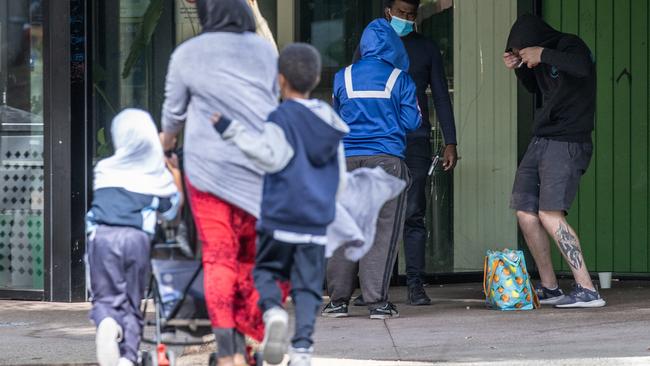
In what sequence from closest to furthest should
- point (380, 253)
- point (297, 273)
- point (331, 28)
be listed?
point (297, 273) → point (380, 253) → point (331, 28)

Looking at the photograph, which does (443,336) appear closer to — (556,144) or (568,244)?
(568,244)

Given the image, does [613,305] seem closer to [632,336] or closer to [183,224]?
[632,336]

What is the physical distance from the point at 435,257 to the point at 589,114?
87.8 inches

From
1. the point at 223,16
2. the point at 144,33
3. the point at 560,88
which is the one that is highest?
the point at 144,33

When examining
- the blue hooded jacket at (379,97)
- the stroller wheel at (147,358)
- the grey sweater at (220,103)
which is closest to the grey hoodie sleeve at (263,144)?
the grey sweater at (220,103)

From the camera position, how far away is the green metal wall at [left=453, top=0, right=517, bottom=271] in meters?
11.2

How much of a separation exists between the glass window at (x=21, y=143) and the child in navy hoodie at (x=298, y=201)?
461 cm

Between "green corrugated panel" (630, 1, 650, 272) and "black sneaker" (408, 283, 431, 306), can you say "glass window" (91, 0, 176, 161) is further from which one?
"green corrugated panel" (630, 1, 650, 272)

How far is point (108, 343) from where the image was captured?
626 cm

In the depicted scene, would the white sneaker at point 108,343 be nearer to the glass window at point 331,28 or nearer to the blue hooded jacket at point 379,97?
the blue hooded jacket at point 379,97

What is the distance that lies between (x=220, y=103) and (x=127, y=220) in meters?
0.89

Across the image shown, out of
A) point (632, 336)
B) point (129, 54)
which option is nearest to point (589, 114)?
point (632, 336)

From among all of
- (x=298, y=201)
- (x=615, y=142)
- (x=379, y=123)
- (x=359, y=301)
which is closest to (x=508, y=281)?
(x=359, y=301)

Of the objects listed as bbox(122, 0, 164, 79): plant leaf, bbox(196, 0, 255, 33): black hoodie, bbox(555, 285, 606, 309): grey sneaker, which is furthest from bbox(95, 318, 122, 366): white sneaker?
bbox(122, 0, 164, 79): plant leaf
